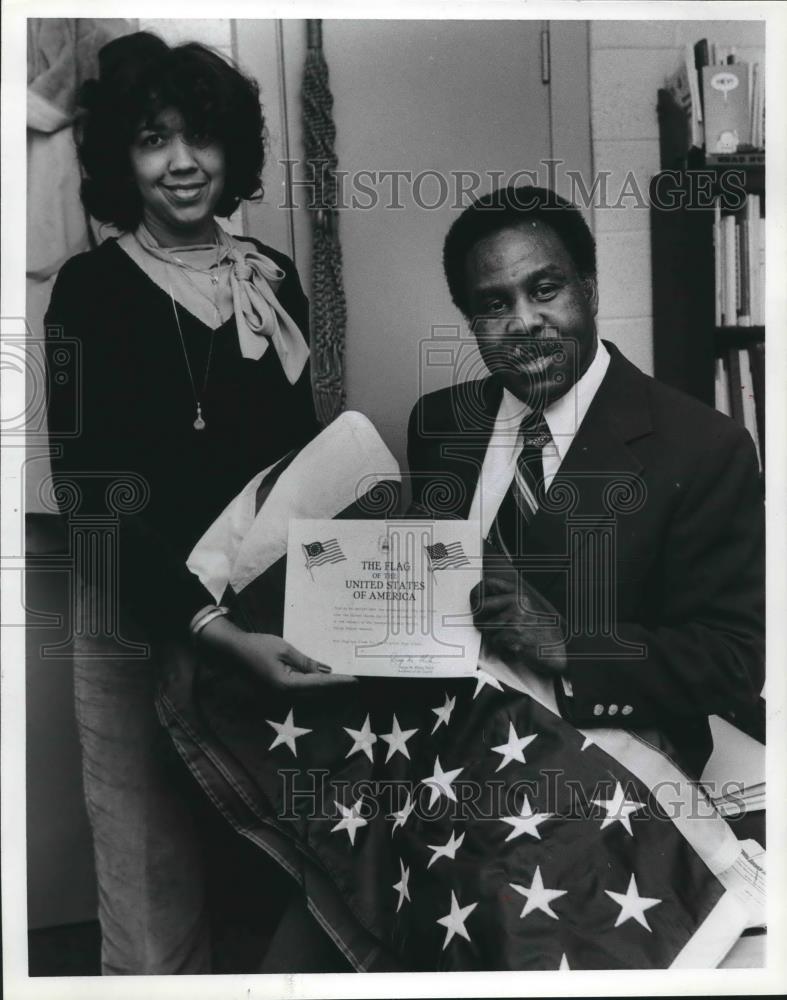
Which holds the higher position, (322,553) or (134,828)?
(322,553)

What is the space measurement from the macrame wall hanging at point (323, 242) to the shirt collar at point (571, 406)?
0.36m

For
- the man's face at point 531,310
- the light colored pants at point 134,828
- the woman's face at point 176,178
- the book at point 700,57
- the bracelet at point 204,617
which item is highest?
the book at point 700,57

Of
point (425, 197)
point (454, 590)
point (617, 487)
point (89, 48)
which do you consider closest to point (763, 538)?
point (617, 487)

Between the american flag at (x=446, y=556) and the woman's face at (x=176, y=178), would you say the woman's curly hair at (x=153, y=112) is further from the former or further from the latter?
the american flag at (x=446, y=556)

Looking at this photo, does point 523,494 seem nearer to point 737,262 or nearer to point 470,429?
point 470,429

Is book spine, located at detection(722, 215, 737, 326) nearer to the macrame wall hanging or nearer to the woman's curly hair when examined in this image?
the macrame wall hanging

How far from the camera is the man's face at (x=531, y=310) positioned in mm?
2211

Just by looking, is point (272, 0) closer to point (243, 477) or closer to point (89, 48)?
point (89, 48)

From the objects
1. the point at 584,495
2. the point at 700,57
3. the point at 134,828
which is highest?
the point at 700,57

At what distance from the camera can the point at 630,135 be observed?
2.25 meters

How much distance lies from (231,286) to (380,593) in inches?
27.4

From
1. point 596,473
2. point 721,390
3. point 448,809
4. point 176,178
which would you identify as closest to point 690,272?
point 721,390

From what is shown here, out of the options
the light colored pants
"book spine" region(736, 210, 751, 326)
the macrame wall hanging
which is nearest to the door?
the macrame wall hanging

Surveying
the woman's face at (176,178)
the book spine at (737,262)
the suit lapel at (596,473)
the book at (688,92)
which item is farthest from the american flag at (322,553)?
the book at (688,92)
